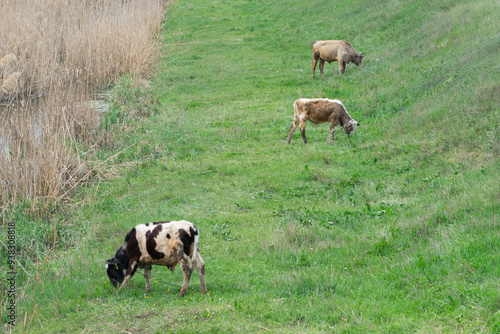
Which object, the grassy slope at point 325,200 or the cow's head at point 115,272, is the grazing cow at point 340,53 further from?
the cow's head at point 115,272

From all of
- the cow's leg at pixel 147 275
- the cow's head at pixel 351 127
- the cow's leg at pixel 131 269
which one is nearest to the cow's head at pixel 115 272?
the cow's leg at pixel 131 269

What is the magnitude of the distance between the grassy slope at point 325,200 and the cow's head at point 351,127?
237 mm

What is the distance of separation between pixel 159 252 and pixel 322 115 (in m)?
8.27

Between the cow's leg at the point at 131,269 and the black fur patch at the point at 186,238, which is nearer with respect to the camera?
the black fur patch at the point at 186,238

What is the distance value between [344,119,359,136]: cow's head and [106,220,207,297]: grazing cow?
7.89 meters

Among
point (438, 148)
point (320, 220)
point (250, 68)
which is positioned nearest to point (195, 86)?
point (250, 68)

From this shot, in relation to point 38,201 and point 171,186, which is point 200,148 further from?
point 38,201

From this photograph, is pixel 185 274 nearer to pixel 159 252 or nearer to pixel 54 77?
pixel 159 252

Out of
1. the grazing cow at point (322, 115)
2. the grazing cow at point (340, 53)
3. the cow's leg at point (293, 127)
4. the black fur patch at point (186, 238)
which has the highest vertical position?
the grazing cow at point (340, 53)

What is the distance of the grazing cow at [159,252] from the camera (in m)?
6.73

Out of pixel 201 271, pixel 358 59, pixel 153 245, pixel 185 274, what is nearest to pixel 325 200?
pixel 201 271

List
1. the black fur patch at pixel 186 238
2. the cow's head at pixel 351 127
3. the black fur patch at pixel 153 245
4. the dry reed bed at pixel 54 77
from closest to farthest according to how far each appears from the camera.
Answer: the black fur patch at pixel 186 238 < the black fur patch at pixel 153 245 < the dry reed bed at pixel 54 77 < the cow's head at pixel 351 127

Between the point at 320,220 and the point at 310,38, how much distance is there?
19.0 metres

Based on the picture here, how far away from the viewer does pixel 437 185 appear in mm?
9781
